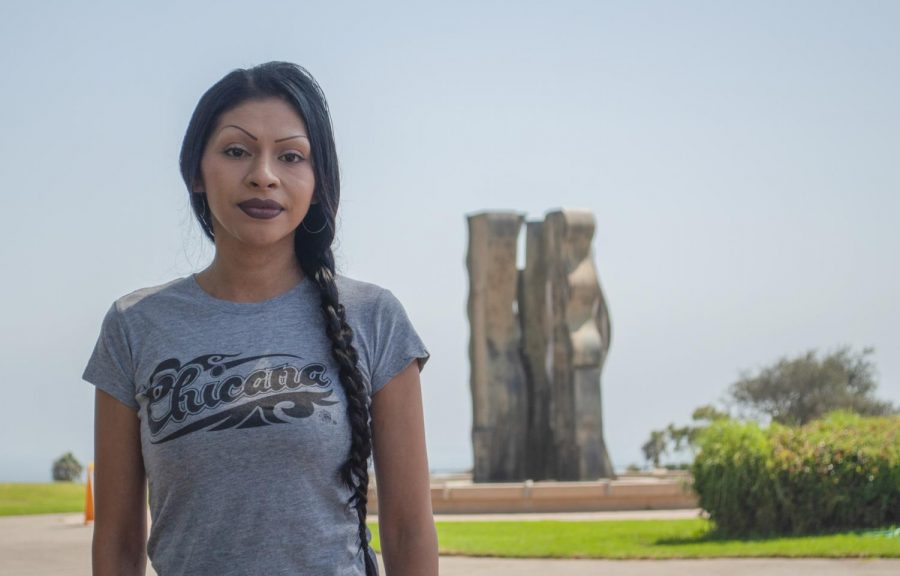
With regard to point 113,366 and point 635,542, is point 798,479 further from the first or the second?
point 113,366

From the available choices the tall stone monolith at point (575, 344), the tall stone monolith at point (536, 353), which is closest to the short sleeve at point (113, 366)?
the tall stone monolith at point (575, 344)

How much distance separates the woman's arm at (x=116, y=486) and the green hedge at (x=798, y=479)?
11.9 m

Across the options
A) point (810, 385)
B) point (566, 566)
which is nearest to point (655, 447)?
point (810, 385)

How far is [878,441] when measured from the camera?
13430 mm

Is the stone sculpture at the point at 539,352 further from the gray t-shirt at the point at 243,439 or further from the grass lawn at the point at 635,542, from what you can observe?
the gray t-shirt at the point at 243,439

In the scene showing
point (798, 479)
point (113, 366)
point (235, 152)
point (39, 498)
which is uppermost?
point (235, 152)

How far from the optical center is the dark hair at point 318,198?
85.0 inches

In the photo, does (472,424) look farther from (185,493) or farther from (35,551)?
(185,493)

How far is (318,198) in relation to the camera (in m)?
2.38

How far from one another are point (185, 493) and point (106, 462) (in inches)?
8.2

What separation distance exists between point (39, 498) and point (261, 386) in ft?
76.4

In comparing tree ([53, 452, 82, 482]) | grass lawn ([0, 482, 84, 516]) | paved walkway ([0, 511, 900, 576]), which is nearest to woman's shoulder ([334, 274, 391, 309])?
paved walkway ([0, 511, 900, 576])

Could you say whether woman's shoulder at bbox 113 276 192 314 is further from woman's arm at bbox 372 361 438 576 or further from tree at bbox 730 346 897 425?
tree at bbox 730 346 897 425

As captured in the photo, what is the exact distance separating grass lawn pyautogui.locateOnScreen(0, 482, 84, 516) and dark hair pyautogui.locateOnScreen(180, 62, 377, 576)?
1859 cm
